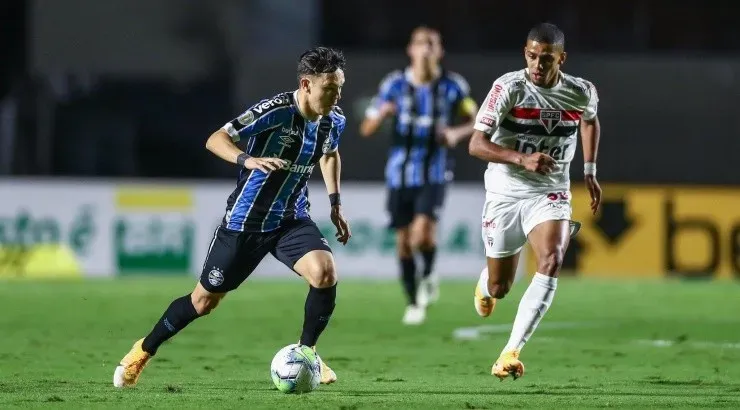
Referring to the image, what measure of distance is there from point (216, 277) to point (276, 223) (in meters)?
0.43

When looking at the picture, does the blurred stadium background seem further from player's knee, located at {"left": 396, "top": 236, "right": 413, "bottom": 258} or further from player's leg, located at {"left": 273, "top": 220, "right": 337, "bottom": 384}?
player's leg, located at {"left": 273, "top": 220, "right": 337, "bottom": 384}

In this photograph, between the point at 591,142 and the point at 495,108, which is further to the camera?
the point at 591,142

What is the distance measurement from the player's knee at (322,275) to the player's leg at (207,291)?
1.07 feet

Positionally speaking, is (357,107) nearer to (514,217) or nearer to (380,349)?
(380,349)

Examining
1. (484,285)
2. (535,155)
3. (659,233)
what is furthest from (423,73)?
(659,233)

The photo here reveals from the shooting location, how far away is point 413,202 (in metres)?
12.9

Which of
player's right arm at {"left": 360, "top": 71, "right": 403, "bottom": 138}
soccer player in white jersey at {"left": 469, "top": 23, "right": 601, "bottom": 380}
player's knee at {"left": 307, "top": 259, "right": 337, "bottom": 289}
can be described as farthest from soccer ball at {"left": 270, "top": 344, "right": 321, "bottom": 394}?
player's right arm at {"left": 360, "top": 71, "right": 403, "bottom": 138}

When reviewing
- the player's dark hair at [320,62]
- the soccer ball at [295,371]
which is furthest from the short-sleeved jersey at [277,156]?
the soccer ball at [295,371]

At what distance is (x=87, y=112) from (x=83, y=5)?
1.51 meters

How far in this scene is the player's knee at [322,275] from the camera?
7672 millimetres

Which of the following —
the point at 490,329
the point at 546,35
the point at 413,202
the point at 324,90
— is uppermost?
the point at 546,35

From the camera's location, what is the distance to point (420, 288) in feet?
43.0

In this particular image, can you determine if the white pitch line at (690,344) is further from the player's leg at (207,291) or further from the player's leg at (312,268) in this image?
the player's leg at (207,291)

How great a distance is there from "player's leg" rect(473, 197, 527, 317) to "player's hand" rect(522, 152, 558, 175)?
0.70 meters
